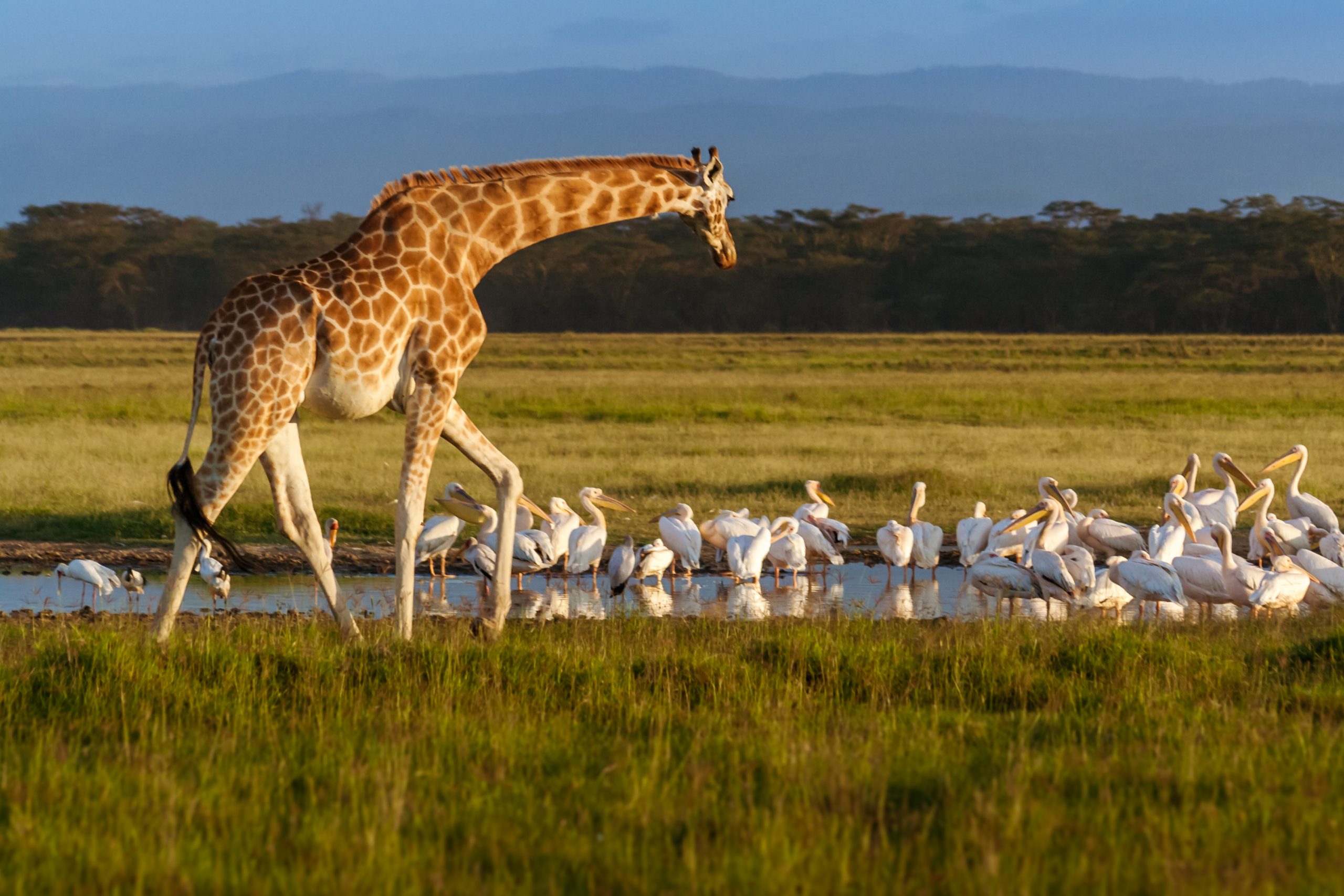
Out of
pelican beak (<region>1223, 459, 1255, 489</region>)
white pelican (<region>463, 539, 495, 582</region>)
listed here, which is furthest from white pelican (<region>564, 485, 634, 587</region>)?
Result: pelican beak (<region>1223, 459, 1255, 489</region>)

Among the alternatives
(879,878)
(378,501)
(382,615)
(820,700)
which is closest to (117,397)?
(378,501)

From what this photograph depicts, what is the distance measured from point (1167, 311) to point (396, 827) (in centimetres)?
7371

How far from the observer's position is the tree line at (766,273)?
254 ft

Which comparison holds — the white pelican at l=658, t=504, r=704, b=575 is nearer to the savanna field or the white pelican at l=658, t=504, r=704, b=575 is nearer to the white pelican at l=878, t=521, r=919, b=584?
the white pelican at l=878, t=521, r=919, b=584

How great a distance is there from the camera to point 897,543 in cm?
1079

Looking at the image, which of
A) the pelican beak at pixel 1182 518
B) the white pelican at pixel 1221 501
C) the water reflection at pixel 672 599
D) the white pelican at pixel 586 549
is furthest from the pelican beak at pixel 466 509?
the white pelican at pixel 1221 501

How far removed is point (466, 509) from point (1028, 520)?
4.34m

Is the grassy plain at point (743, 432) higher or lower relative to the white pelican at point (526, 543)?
lower

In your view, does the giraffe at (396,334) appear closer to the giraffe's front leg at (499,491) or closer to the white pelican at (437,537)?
the giraffe's front leg at (499,491)

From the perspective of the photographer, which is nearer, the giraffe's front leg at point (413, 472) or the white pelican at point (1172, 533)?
the giraffe's front leg at point (413, 472)

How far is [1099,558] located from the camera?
1188 centimetres

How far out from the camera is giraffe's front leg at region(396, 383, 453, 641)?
22.4ft

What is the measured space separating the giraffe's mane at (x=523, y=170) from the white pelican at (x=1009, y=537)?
4.73 metres

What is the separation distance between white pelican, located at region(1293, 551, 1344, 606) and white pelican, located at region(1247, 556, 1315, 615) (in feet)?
1.40
